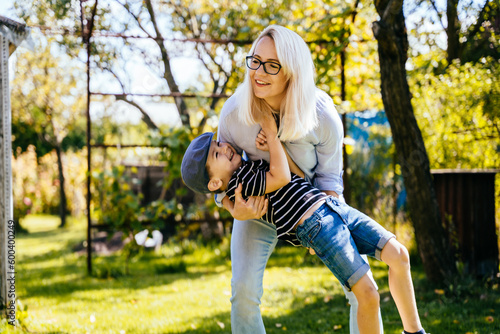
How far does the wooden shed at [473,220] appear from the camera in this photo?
423 centimetres

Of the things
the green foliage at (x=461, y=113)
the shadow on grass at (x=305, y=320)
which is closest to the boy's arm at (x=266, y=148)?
the shadow on grass at (x=305, y=320)

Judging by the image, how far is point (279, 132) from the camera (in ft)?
7.64

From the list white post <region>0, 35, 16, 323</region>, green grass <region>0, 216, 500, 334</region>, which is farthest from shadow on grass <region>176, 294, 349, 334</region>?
white post <region>0, 35, 16, 323</region>

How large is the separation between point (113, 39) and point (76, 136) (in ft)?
26.1

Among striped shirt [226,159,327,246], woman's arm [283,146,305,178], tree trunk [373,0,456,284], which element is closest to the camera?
striped shirt [226,159,327,246]

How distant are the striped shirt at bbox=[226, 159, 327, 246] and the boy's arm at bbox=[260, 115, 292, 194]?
35 mm

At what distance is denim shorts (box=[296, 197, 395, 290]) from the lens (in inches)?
80.1

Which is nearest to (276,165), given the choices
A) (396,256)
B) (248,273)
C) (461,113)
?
(248,273)

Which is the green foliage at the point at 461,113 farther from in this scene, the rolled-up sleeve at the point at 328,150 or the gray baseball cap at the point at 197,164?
the gray baseball cap at the point at 197,164

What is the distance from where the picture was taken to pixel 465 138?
478 cm

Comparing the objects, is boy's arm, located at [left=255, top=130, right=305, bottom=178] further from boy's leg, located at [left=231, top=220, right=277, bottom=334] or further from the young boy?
boy's leg, located at [left=231, top=220, right=277, bottom=334]

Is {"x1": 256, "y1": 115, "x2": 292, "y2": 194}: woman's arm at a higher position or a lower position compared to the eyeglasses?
lower

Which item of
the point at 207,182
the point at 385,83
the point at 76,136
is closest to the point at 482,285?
the point at 385,83

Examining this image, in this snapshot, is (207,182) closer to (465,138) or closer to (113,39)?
(465,138)
